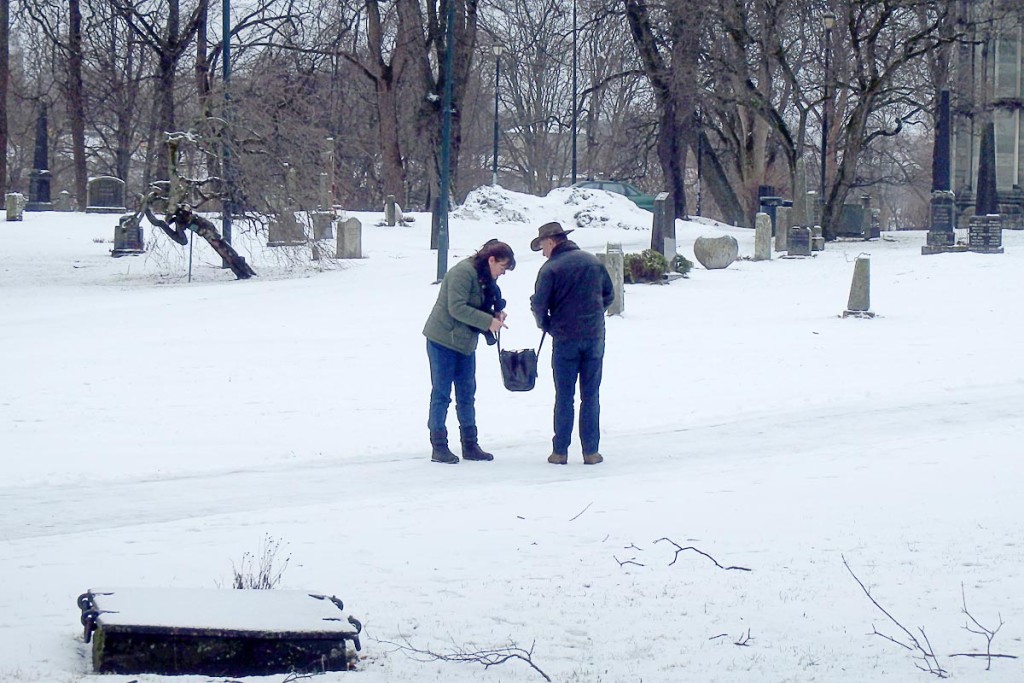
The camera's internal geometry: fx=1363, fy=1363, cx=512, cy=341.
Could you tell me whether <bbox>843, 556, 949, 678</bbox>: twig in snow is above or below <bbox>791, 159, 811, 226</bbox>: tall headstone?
below

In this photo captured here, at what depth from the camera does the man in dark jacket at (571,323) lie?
30.0ft

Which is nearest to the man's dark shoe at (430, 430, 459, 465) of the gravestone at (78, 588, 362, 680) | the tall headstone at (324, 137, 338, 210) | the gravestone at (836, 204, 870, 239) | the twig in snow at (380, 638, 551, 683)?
the twig in snow at (380, 638, 551, 683)

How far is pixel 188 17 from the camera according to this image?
117 ft

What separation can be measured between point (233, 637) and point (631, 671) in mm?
1467

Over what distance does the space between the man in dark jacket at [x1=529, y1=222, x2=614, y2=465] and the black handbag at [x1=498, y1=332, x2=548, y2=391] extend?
188 millimetres

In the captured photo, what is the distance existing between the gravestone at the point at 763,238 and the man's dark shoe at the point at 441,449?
58.7ft

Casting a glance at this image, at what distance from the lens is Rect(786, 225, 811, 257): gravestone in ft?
89.8

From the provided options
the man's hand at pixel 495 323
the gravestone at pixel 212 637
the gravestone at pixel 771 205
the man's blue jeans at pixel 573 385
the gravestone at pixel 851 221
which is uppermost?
the gravestone at pixel 771 205

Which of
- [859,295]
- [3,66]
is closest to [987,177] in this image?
[859,295]

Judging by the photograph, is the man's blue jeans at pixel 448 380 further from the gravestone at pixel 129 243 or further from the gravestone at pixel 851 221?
the gravestone at pixel 851 221

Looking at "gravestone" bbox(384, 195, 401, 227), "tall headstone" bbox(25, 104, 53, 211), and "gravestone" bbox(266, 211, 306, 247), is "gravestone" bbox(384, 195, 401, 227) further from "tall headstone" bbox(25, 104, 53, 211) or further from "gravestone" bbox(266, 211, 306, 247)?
"gravestone" bbox(266, 211, 306, 247)

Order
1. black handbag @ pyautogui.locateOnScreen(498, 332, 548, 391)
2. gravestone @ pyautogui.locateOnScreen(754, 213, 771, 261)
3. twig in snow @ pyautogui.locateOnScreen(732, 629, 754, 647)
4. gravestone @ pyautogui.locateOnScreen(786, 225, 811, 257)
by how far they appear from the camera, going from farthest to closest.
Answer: gravestone @ pyautogui.locateOnScreen(786, 225, 811, 257)
gravestone @ pyautogui.locateOnScreen(754, 213, 771, 261)
black handbag @ pyautogui.locateOnScreen(498, 332, 548, 391)
twig in snow @ pyautogui.locateOnScreen(732, 629, 754, 647)

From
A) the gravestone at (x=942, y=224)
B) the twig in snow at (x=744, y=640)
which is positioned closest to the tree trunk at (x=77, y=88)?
the gravestone at (x=942, y=224)

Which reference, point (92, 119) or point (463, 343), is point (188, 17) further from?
point (463, 343)
